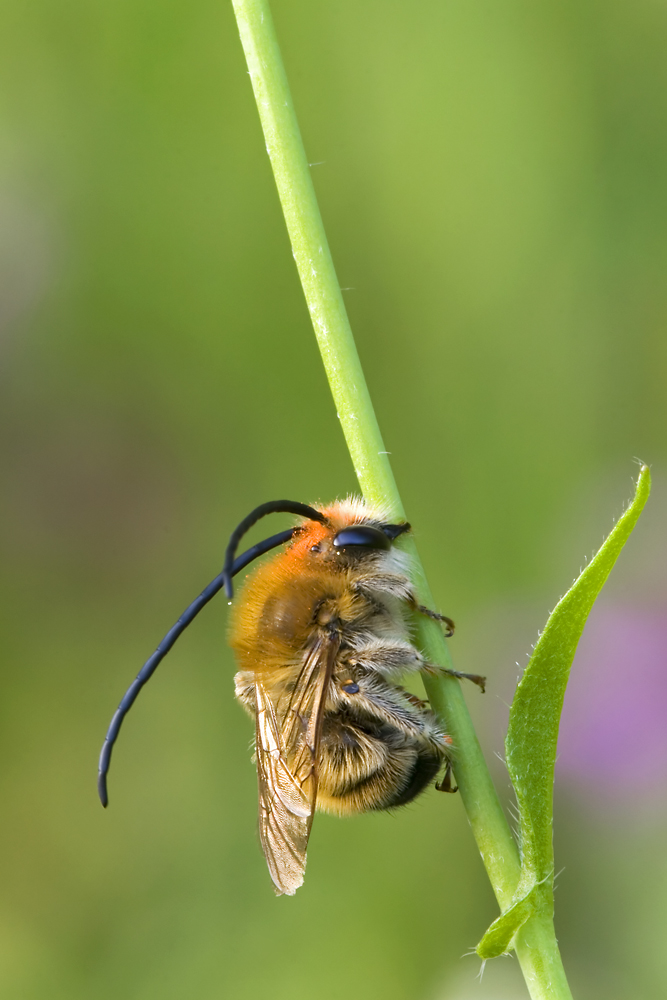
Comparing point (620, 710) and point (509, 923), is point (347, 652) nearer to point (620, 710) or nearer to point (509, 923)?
point (509, 923)

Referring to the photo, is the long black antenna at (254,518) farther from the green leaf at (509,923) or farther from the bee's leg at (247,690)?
the green leaf at (509,923)

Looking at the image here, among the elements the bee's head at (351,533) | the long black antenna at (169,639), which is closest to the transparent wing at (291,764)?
the bee's head at (351,533)

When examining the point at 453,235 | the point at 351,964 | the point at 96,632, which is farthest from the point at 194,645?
the point at 453,235

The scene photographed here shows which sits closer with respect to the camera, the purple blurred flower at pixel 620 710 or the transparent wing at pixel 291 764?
the transparent wing at pixel 291 764

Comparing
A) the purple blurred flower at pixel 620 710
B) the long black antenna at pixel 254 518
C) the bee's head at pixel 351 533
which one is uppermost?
the long black antenna at pixel 254 518

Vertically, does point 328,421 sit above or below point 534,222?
below

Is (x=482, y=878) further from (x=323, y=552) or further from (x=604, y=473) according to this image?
(x=323, y=552)

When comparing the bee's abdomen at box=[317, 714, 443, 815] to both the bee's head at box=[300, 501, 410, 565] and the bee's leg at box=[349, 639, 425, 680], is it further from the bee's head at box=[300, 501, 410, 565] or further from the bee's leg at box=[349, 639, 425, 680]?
the bee's head at box=[300, 501, 410, 565]
